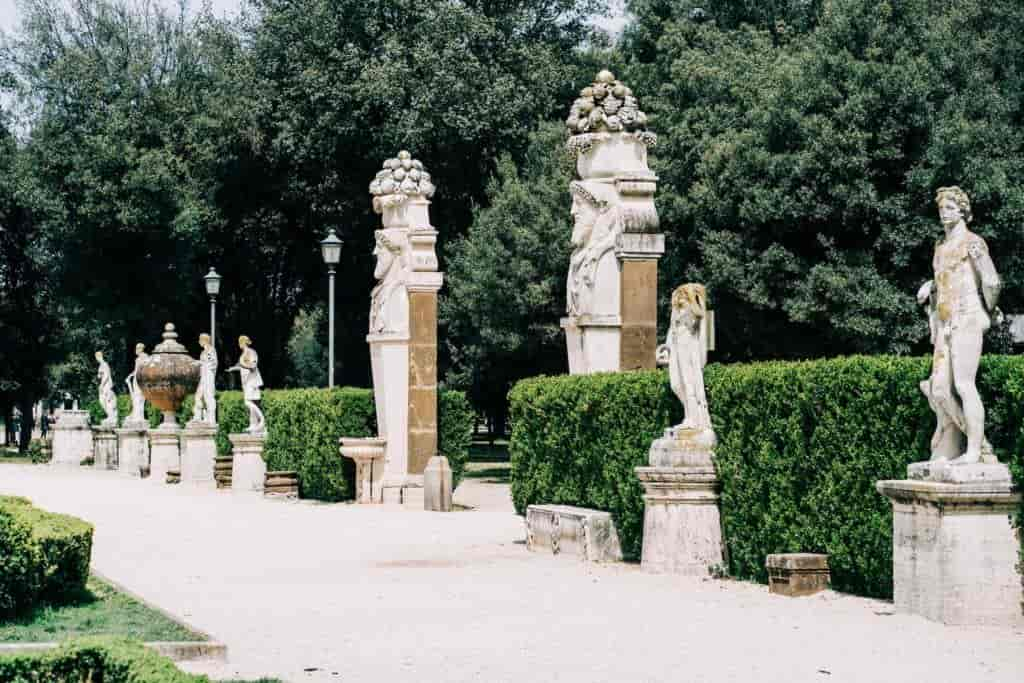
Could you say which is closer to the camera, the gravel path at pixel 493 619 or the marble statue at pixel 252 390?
the gravel path at pixel 493 619

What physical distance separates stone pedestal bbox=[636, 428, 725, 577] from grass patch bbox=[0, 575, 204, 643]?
508 cm

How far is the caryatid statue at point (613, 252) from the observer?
19125 millimetres

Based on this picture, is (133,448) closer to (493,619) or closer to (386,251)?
(386,251)

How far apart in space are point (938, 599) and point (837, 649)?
4.43 feet

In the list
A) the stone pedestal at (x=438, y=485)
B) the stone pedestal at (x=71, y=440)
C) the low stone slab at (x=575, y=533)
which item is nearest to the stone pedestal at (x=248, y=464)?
the stone pedestal at (x=438, y=485)

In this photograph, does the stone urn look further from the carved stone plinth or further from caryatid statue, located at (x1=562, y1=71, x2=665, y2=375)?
caryatid statue, located at (x1=562, y1=71, x2=665, y2=375)

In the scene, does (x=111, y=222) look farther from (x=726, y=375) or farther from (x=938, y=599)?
(x=938, y=599)

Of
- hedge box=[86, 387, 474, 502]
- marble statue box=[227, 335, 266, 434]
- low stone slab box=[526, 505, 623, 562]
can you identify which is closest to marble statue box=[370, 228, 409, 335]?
hedge box=[86, 387, 474, 502]

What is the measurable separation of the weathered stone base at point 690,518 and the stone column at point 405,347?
1081 centimetres

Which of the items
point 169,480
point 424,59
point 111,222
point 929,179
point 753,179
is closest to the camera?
point 929,179

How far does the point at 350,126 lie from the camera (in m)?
39.6

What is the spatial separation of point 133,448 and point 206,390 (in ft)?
16.6

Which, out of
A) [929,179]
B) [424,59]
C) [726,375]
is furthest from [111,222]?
[726,375]

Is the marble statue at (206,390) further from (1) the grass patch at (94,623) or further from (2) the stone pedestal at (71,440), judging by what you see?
(1) the grass patch at (94,623)
